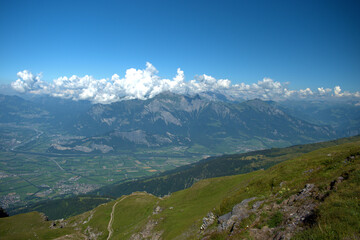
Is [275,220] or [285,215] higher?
[285,215]

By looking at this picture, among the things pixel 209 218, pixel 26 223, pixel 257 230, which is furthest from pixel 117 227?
pixel 257 230

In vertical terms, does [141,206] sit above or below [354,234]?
below

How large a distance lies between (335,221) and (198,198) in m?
65.3

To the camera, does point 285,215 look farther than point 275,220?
Yes

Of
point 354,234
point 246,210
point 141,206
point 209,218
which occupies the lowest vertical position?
point 141,206

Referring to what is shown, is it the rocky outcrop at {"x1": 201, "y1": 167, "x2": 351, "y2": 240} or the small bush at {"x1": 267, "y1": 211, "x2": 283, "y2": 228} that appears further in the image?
the small bush at {"x1": 267, "y1": 211, "x2": 283, "y2": 228}

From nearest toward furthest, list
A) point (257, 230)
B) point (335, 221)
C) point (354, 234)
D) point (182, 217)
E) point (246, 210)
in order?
point (354, 234)
point (335, 221)
point (257, 230)
point (246, 210)
point (182, 217)

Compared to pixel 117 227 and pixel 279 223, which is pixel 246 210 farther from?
pixel 117 227

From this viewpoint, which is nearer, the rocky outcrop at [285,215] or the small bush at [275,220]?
the rocky outcrop at [285,215]

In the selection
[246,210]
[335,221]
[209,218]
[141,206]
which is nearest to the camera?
[335,221]

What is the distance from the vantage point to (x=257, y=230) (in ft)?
60.5

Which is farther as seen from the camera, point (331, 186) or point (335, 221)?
point (331, 186)

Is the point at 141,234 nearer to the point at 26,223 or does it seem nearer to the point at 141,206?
the point at 141,206

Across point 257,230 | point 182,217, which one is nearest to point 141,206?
point 182,217
